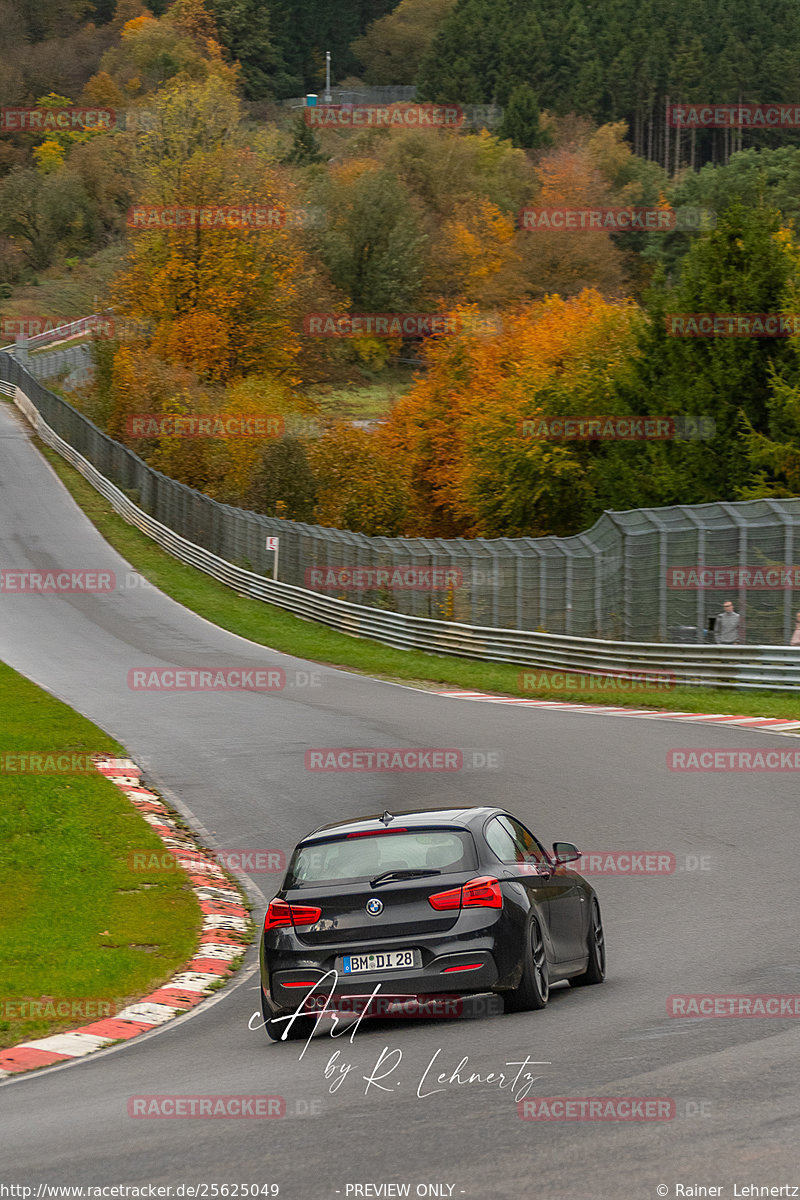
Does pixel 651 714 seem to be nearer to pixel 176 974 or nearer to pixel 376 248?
pixel 176 974

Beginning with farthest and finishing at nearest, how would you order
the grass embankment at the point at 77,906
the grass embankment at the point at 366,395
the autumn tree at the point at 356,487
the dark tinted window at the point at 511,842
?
the grass embankment at the point at 366,395 → the autumn tree at the point at 356,487 → the grass embankment at the point at 77,906 → the dark tinted window at the point at 511,842

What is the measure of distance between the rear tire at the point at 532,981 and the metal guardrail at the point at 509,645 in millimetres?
16834

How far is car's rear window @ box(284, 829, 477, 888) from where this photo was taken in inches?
334

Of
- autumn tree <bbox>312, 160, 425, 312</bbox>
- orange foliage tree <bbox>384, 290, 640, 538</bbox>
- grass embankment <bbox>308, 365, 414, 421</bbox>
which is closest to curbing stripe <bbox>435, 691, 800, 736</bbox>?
orange foliage tree <bbox>384, 290, 640, 538</bbox>

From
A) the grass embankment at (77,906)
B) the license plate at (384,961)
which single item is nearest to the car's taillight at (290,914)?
the license plate at (384,961)

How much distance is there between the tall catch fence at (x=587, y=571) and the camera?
24.5 metres

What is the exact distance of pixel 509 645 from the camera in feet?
107

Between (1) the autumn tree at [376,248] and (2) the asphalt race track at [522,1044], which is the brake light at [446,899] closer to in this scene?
(2) the asphalt race track at [522,1044]

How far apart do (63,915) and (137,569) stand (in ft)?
120

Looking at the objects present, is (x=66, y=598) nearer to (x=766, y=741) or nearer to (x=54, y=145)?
(x=766, y=741)

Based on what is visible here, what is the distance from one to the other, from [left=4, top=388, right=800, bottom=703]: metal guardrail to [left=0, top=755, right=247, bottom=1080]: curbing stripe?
38.5 ft

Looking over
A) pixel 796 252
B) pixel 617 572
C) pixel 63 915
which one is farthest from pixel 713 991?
pixel 796 252
